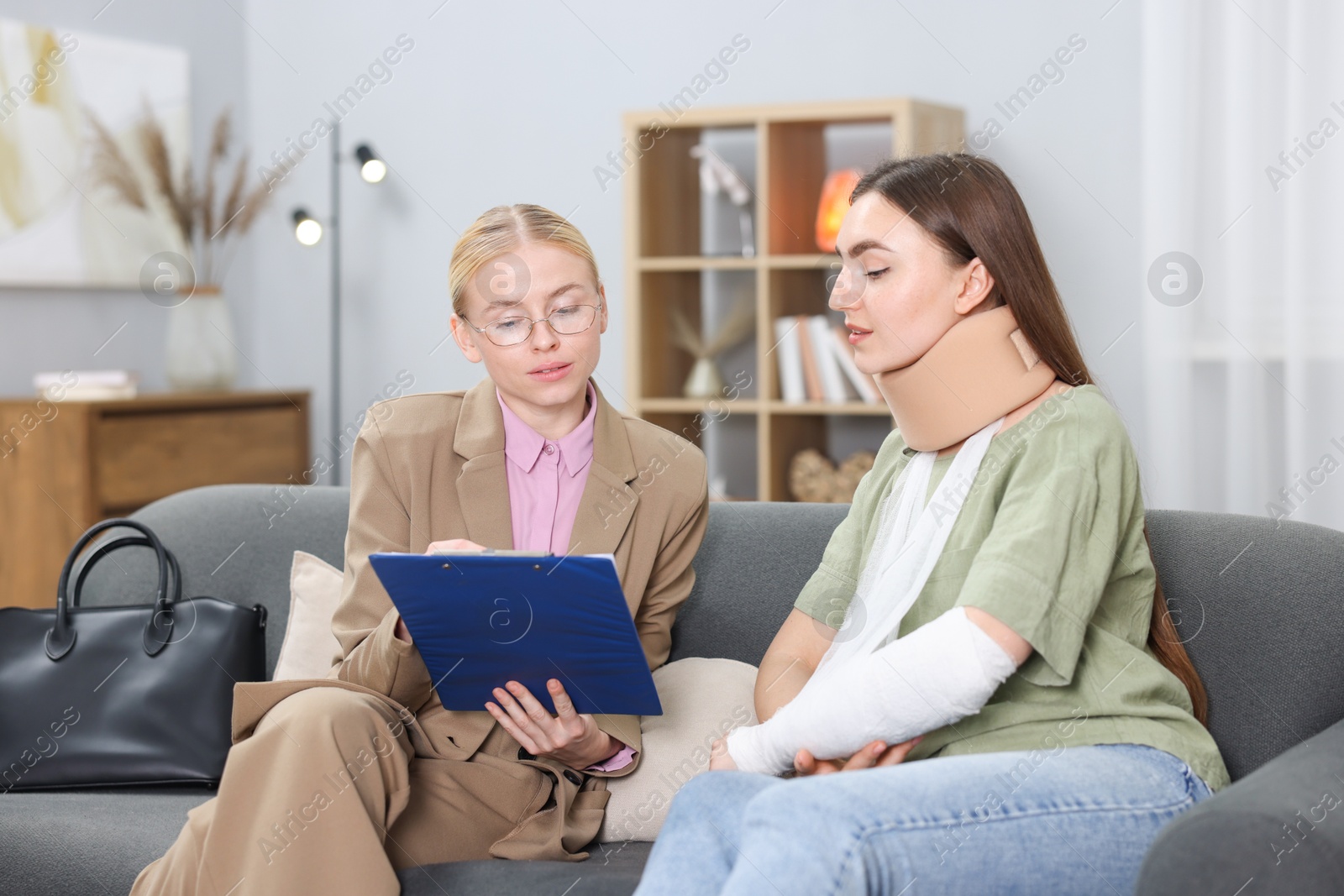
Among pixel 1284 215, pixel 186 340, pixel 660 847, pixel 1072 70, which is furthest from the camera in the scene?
pixel 186 340

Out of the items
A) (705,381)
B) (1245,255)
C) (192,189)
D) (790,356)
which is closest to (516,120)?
(192,189)

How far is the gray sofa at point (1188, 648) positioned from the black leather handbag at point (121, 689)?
0.05 meters

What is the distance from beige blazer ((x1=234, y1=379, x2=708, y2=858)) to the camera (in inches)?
60.2

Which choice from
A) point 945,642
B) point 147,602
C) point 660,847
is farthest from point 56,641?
point 945,642

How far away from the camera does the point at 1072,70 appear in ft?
10.5

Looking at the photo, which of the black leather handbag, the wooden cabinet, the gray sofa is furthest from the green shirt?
the wooden cabinet

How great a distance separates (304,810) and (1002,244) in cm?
93

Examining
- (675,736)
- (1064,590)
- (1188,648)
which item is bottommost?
(675,736)

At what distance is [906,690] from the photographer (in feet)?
4.02

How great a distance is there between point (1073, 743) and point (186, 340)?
298cm

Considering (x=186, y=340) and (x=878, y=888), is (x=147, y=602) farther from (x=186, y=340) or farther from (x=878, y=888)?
(x=186, y=340)

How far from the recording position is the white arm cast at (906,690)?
47.7 inches

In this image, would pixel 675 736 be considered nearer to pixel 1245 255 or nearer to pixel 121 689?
pixel 121 689

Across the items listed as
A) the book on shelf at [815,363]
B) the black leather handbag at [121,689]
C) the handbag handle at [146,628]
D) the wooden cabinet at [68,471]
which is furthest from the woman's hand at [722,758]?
the wooden cabinet at [68,471]
